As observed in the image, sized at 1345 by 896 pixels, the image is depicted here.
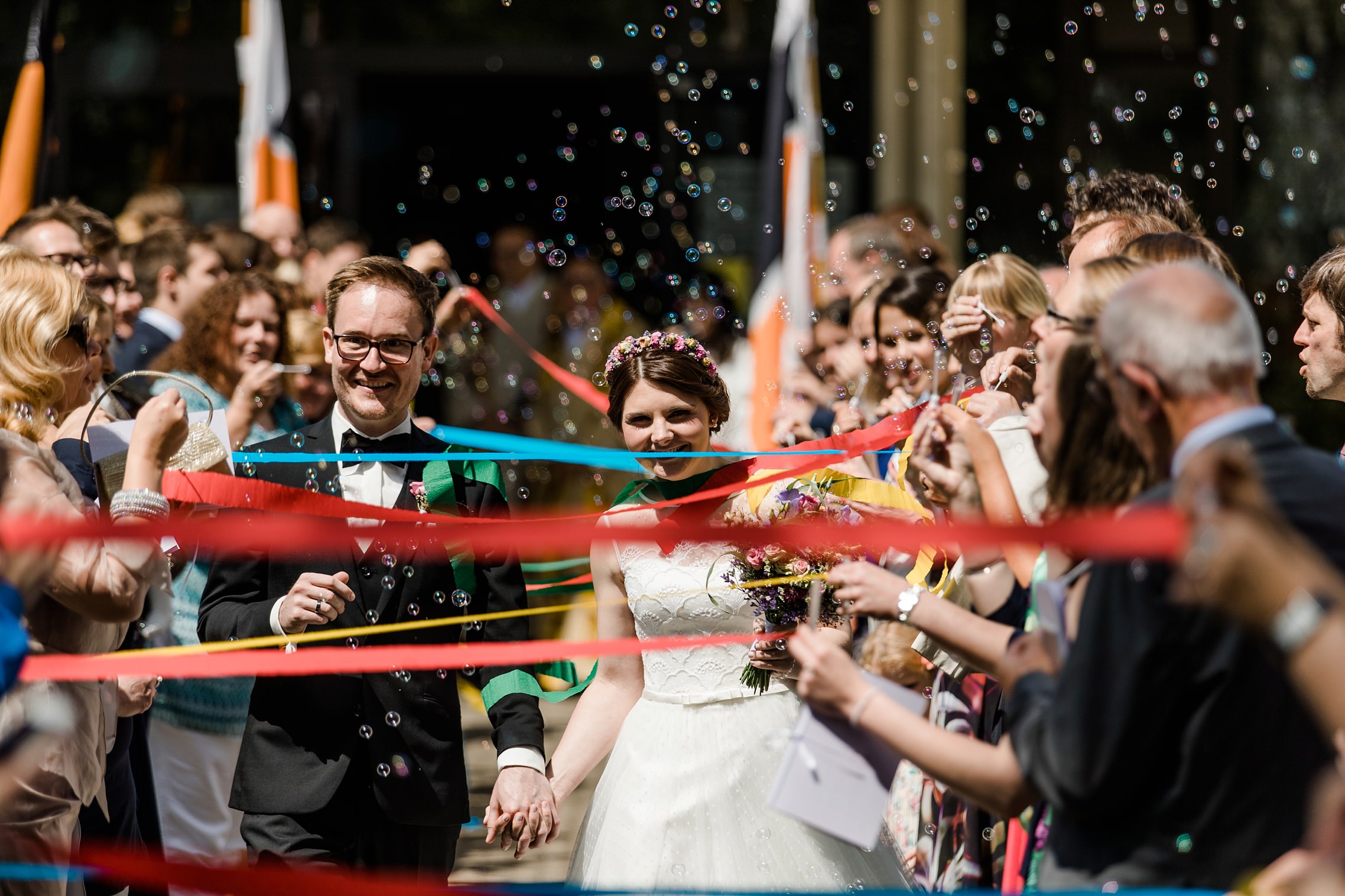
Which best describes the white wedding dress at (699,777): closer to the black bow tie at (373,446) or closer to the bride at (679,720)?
the bride at (679,720)

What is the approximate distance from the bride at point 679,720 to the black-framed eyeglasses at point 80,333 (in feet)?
4.61

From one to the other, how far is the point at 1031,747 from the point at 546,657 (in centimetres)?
139

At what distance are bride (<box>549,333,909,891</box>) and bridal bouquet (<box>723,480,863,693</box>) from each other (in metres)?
0.10

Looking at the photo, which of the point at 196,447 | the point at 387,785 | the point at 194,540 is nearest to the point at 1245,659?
the point at 194,540

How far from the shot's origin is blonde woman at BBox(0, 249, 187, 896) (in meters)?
3.03

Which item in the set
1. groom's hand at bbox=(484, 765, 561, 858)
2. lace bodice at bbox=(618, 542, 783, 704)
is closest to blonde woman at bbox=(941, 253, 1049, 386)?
lace bodice at bbox=(618, 542, 783, 704)

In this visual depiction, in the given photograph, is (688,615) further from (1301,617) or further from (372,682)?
(1301,617)

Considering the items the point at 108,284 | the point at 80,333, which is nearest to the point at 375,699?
the point at 80,333

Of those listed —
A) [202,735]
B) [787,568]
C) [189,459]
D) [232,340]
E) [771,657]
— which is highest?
[232,340]

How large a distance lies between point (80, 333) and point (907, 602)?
7.32 feet

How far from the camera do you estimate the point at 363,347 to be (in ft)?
12.1

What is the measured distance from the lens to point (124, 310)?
19.1ft

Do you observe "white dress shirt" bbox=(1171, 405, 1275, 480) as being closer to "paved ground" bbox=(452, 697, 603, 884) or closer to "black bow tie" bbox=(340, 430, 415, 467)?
"black bow tie" bbox=(340, 430, 415, 467)

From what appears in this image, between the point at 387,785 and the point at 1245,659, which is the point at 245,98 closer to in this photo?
the point at 387,785
